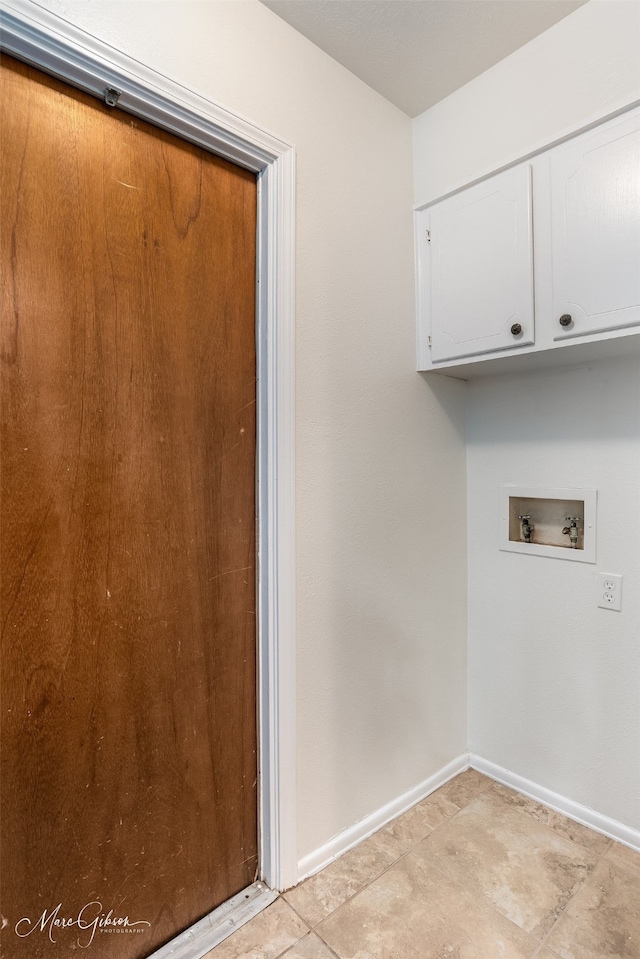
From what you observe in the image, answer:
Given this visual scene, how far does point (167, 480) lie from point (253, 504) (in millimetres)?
262

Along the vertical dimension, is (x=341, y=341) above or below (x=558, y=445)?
above

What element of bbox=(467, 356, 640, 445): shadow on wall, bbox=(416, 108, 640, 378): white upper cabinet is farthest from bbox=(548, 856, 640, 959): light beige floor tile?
bbox=(416, 108, 640, 378): white upper cabinet

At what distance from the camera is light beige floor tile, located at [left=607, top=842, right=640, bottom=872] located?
1.43 meters

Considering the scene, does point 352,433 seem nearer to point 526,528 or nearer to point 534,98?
point 526,528

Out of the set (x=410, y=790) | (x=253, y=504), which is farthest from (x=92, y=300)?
(x=410, y=790)

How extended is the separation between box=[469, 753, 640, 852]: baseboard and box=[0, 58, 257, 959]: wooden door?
987mm

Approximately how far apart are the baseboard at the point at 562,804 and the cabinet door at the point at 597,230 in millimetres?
1521

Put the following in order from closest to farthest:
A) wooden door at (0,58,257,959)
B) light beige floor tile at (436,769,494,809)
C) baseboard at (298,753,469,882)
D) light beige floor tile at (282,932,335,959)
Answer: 1. wooden door at (0,58,257,959)
2. light beige floor tile at (282,932,335,959)
3. baseboard at (298,753,469,882)
4. light beige floor tile at (436,769,494,809)

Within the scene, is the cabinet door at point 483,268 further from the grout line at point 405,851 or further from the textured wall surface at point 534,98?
the grout line at point 405,851

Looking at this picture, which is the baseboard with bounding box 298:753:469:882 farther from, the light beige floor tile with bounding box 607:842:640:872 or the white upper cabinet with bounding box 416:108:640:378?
the white upper cabinet with bounding box 416:108:640:378

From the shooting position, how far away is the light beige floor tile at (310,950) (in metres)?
1.16

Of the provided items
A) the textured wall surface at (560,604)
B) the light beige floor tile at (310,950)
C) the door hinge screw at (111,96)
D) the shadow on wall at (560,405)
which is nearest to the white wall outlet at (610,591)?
the textured wall surface at (560,604)

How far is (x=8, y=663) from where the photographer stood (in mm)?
988

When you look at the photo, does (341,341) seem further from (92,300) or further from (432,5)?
(432,5)
